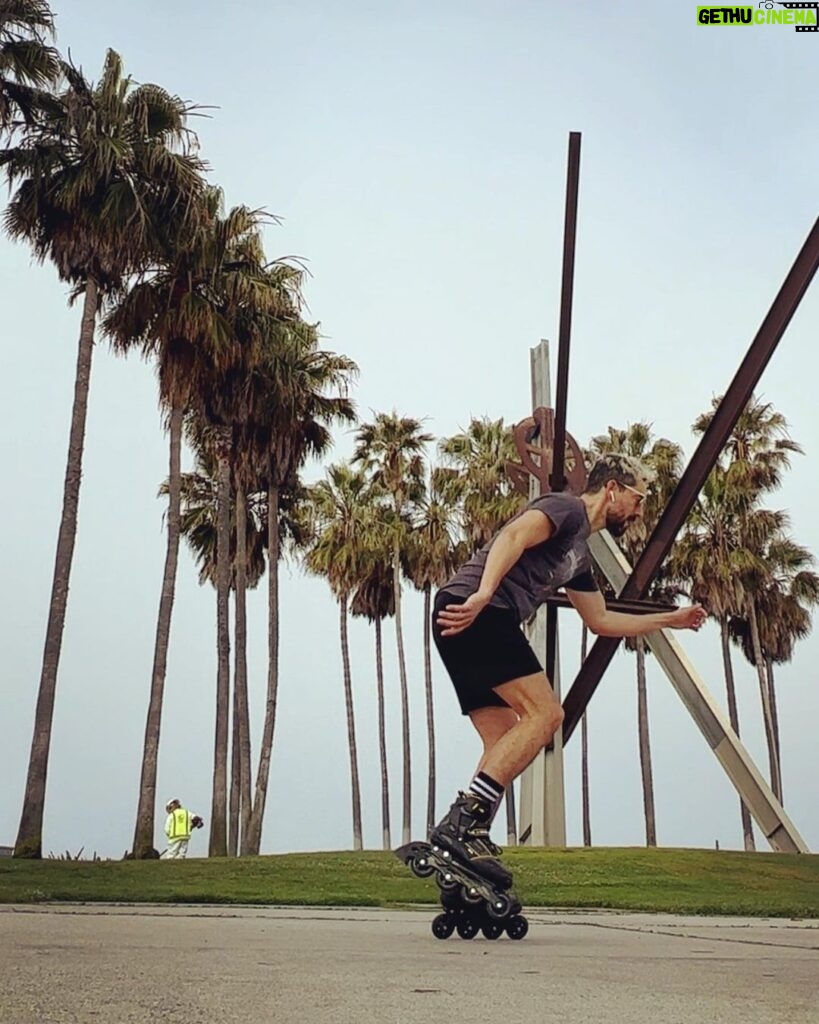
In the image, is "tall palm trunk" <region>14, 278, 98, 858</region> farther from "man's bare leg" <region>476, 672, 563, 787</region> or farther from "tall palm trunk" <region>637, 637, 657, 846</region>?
"tall palm trunk" <region>637, 637, 657, 846</region>

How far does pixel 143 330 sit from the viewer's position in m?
25.8

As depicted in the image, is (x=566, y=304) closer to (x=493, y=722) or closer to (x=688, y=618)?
(x=688, y=618)

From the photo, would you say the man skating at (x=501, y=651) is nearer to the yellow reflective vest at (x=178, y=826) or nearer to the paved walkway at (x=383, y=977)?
the paved walkway at (x=383, y=977)

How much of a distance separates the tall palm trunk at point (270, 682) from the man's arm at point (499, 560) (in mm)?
26796

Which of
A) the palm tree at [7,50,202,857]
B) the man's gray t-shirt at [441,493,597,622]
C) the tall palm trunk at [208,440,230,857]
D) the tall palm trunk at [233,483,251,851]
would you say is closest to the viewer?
the man's gray t-shirt at [441,493,597,622]

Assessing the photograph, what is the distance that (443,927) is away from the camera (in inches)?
179

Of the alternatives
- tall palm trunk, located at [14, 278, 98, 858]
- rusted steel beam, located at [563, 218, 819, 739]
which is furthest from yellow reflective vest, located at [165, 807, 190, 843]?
rusted steel beam, located at [563, 218, 819, 739]

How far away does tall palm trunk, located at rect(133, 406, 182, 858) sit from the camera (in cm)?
2342

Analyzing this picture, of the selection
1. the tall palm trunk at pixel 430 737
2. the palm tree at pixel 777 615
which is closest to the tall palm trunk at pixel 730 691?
the palm tree at pixel 777 615

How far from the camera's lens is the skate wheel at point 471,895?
14.8 ft

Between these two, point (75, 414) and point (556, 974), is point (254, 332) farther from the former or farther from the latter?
point (556, 974)

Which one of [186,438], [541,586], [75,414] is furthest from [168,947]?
[186,438]

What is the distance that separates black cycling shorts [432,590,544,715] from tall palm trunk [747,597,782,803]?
39.2 metres

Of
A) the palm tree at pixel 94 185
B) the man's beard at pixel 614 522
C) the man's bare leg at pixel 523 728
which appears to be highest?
the palm tree at pixel 94 185
